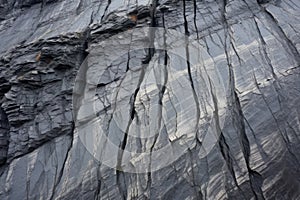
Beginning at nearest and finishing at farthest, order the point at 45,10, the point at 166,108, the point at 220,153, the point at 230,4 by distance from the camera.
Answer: the point at 220,153 → the point at 166,108 → the point at 230,4 → the point at 45,10

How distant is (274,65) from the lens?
129 inches

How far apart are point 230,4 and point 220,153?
189 cm

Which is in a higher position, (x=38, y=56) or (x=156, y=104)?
(x=38, y=56)

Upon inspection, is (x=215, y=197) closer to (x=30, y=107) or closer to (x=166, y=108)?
(x=166, y=108)

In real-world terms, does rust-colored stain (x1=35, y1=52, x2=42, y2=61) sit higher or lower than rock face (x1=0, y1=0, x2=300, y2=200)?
higher

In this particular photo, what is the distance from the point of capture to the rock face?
9.15ft

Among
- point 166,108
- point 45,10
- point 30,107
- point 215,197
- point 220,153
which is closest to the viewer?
point 215,197

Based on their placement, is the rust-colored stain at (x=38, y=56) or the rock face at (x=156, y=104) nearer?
the rock face at (x=156, y=104)

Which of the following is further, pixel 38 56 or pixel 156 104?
pixel 38 56

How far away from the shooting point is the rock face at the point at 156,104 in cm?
279

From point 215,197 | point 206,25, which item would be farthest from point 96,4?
point 215,197

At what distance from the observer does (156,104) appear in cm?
315

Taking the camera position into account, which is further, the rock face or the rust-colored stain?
the rust-colored stain

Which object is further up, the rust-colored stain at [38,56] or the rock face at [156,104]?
the rust-colored stain at [38,56]
